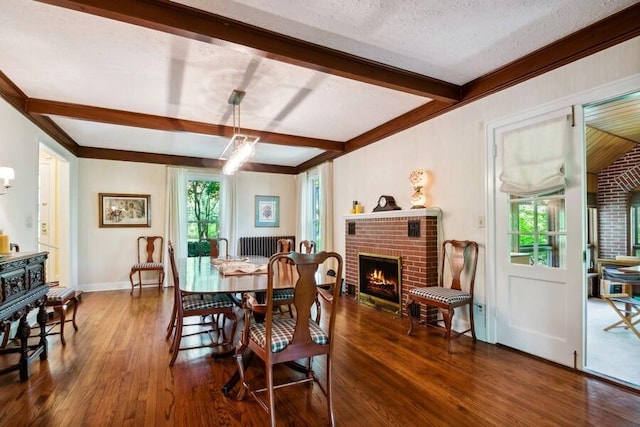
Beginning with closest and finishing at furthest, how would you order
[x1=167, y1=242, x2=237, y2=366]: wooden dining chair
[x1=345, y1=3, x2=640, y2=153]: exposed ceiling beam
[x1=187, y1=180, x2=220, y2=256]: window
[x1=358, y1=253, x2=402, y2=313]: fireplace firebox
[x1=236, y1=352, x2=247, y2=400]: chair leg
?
[x1=236, y1=352, x2=247, y2=400]: chair leg < [x1=345, y1=3, x2=640, y2=153]: exposed ceiling beam < [x1=167, y1=242, x2=237, y2=366]: wooden dining chair < [x1=358, y1=253, x2=402, y2=313]: fireplace firebox < [x1=187, y1=180, x2=220, y2=256]: window

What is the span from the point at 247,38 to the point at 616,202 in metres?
6.60

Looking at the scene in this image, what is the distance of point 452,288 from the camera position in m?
3.31

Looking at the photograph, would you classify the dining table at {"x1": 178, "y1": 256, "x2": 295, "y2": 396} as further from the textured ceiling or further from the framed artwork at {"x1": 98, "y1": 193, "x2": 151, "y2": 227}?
the framed artwork at {"x1": 98, "y1": 193, "x2": 151, "y2": 227}

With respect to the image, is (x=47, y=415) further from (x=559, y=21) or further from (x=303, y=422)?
(x=559, y=21)

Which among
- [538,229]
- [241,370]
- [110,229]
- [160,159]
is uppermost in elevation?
[160,159]

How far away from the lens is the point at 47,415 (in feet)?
6.24

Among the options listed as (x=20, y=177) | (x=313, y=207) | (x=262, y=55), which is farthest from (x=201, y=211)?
(x=262, y=55)

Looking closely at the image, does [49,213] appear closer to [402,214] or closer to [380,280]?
[380,280]

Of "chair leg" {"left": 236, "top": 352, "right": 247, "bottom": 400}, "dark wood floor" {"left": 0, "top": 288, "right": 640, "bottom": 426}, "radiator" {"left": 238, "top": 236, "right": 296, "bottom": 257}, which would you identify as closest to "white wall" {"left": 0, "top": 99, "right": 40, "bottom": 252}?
"dark wood floor" {"left": 0, "top": 288, "right": 640, "bottom": 426}

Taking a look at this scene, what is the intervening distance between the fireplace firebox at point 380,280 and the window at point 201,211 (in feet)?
11.1

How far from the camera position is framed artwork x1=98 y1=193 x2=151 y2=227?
18.9 feet

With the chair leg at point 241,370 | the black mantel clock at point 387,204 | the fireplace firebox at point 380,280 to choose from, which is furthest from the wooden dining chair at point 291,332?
the black mantel clock at point 387,204

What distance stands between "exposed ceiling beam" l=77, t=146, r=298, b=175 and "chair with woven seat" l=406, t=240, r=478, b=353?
4605mm

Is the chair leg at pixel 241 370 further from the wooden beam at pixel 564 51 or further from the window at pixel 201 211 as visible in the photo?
the window at pixel 201 211
